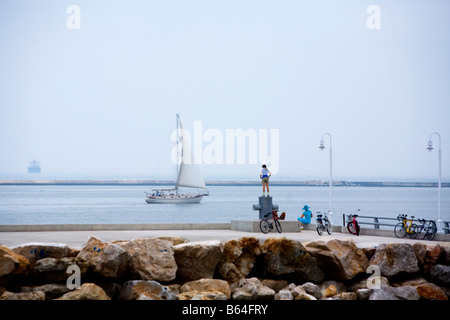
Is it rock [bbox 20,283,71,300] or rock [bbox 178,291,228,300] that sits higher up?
rock [bbox 20,283,71,300]

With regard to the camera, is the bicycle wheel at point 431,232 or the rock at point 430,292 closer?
the rock at point 430,292

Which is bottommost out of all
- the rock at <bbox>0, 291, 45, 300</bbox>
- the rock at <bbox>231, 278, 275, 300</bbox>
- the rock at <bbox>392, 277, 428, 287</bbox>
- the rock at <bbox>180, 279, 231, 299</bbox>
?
the rock at <bbox>392, 277, 428, 287</bbox>

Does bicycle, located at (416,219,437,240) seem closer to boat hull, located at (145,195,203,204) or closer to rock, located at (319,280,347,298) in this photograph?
rock, located at (319,280,347,298)

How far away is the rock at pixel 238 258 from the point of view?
59.3 feet

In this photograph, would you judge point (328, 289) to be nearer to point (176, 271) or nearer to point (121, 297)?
point (176, 271)

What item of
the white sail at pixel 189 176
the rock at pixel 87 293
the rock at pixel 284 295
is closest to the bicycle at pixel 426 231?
the rock at pixel 284 295

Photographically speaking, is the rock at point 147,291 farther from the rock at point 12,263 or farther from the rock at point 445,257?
the rock at point 445,257


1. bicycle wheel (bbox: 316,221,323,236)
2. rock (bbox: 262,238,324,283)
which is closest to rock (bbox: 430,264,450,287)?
rock (bbox: 262,238,324,283)

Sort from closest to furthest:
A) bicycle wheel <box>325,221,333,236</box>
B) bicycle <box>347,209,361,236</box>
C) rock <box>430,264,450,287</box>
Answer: rock <box>430,264,450,287</box>, bicycle <box>347,209,361,236</box>, bicycle wheel <box>325,221,333,236</box>

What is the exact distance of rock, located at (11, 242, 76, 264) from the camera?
16.0m

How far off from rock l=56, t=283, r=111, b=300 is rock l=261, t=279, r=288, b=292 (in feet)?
15.8

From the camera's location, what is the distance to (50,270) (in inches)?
617

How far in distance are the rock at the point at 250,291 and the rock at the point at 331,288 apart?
1.66 metres

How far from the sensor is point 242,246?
18656mm
